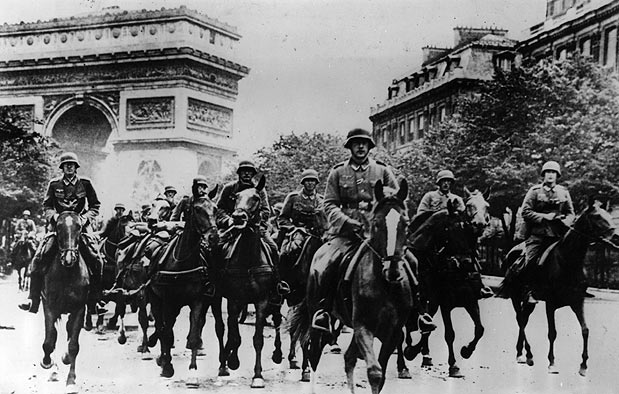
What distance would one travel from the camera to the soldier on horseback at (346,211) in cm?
992

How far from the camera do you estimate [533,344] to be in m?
12.9

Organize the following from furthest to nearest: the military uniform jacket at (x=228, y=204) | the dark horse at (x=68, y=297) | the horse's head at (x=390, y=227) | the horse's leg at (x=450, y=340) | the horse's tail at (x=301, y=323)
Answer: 1. the military uniform jacket at (x=228, y=204)
2. the horse's leg at (x=450, y=340)
3. the dark horse at (x=68, y=297)
4. the horse's tail at (x=301, y=323)
5. the horse's head at (x=390, y=227)

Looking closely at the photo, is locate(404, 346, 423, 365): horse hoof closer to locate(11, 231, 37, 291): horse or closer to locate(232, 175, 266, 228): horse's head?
locate(232, 175, 266, 228): horse's head

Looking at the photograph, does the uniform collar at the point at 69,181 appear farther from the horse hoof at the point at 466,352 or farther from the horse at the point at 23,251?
the horse hoof at the point at 466,352

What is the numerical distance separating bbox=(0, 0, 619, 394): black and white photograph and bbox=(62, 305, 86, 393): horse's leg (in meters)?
0.03

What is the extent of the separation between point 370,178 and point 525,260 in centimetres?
346

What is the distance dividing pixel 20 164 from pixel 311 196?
678 centimetres

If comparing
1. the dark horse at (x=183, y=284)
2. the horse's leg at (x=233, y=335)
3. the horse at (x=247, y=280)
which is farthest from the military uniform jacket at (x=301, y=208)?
the horse's leg at (x=233, y=335)

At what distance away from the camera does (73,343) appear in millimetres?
11328

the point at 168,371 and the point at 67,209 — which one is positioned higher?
the point at 67,209

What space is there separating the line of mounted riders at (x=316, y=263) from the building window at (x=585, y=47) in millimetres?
4140

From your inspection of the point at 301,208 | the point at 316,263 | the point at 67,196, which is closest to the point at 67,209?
the point at 67,196

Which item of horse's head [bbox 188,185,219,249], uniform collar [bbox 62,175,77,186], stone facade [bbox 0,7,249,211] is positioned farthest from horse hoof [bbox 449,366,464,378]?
stone facade [bbox 0,7,249,211]

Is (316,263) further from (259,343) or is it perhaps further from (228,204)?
(228,204)
